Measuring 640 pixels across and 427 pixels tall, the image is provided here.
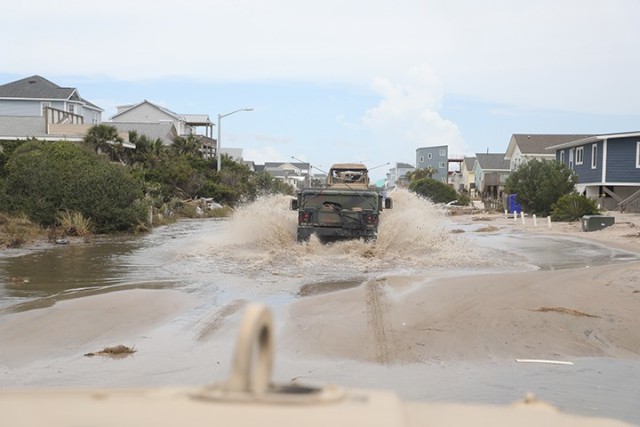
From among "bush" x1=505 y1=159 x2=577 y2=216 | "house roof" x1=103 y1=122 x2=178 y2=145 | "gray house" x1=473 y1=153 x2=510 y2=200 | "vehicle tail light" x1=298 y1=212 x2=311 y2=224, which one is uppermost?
"house roof" x1=103 y1=122 x2=178 y2=145

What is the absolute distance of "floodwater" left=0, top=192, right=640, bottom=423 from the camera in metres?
6.62

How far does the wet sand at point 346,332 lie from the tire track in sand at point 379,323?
2cm

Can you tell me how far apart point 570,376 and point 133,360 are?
14.6 ft

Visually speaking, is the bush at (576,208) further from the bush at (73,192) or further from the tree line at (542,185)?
Answer: the bush at (73,192)

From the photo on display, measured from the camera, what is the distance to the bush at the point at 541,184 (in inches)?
1543

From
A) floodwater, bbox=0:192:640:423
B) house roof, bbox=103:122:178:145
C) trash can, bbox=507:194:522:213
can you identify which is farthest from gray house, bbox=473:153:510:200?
floodwater, bbox=0:192:640:423

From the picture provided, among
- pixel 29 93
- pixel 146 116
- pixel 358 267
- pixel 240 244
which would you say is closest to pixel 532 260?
pixel 358 267

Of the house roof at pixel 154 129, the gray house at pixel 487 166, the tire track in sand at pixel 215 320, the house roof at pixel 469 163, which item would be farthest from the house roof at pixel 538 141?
the tire track in sand at pixel 215 320

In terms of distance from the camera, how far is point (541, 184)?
39.7 m

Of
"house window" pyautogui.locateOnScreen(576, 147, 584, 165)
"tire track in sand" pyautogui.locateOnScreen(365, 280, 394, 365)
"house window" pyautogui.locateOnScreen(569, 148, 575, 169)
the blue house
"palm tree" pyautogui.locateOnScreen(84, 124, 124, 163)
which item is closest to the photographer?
"tire track in sand" pyautogui.locateOnScreen(365, 280, 394, 365)

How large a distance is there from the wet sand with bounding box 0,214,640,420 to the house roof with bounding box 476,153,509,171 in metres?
72.9

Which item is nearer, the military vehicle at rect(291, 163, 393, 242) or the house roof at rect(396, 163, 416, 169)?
the military vehicle at rect(291, 163, 393, 242)

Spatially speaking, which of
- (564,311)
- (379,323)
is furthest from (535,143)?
(379,323)

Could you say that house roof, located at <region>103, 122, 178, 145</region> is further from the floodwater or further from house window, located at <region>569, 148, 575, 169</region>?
the floodwater
